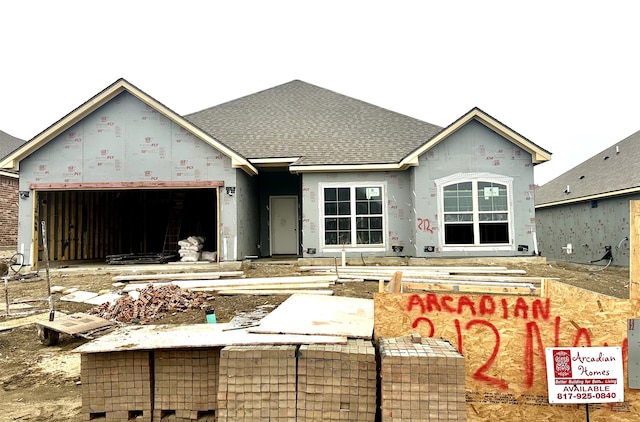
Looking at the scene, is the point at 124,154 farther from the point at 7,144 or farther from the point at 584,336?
the point at 7,144

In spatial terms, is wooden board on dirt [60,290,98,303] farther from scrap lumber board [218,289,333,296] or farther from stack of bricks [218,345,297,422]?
stack of bricks [218,345,297,422]

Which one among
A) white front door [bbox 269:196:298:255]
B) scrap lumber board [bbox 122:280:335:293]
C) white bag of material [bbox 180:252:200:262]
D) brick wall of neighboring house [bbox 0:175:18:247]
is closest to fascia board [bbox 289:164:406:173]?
white front door [bbox 269:196:298:255]

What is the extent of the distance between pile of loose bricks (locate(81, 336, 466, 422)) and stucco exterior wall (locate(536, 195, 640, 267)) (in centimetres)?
1561

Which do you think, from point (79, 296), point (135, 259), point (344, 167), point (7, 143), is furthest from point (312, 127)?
point (7, 143)

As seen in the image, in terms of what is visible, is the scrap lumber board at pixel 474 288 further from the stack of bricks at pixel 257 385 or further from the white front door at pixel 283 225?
the white front door at pixel 283 225

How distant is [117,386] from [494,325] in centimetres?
A: 372

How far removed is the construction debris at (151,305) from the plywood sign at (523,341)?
5.85 metres

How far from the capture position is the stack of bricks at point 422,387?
10.7 ft

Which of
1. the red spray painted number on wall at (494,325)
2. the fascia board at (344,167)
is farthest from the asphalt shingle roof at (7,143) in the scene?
the red spray painted number on wall at (494,325)

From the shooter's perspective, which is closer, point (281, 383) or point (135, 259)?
point (281, 383)

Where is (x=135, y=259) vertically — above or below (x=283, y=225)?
below

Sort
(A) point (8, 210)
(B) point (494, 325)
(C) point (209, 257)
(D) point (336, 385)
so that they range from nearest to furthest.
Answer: (D) point (336, 385), (B) point (494, 325), (C) point (209, 257), (A) point (8, 210)

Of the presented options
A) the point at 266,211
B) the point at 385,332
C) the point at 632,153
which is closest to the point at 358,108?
the point at 266,211

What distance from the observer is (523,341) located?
3.92m
